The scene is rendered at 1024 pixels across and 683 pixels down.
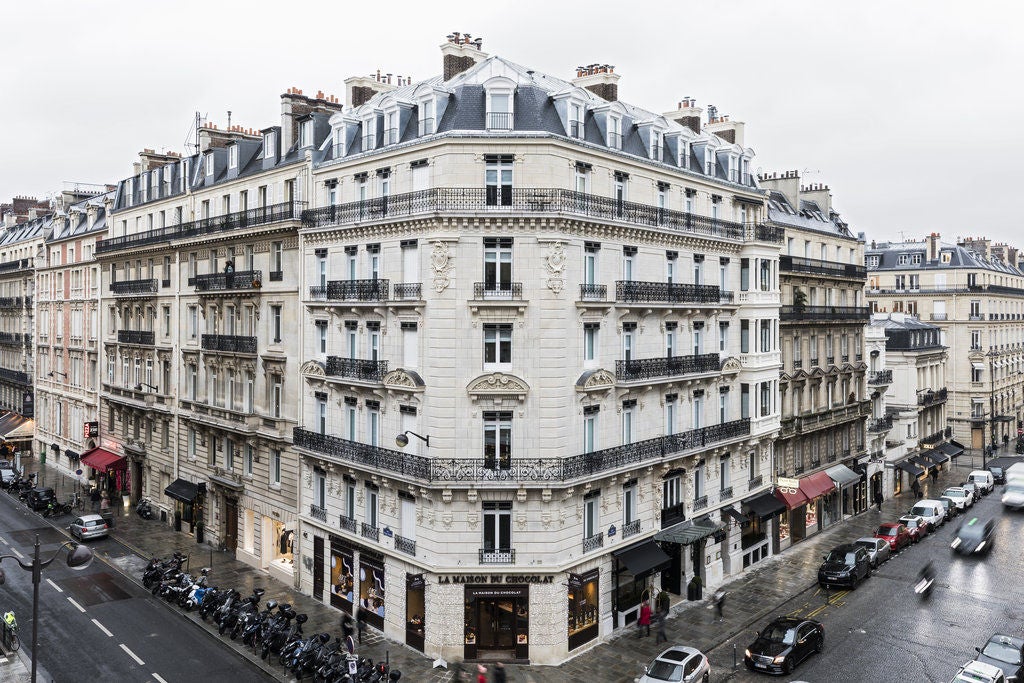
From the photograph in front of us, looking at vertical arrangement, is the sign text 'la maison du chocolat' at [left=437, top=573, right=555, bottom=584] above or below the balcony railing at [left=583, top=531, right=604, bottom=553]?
below

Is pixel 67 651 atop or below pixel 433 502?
below

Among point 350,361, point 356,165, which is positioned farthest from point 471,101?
point 350,361

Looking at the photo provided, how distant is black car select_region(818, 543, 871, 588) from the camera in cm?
3547

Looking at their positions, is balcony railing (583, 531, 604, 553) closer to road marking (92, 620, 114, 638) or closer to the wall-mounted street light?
the wall-mounted street light

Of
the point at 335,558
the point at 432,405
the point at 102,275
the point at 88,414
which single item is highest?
the point at 102,275

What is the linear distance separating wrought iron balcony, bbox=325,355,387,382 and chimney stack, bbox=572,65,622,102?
16217mm

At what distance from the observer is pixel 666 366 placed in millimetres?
31328

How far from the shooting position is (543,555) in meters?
26.8

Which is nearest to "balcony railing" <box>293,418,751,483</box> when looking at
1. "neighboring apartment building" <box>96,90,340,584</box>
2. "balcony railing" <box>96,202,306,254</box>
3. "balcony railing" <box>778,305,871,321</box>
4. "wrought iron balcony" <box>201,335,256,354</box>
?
"neighboring apartment building" <box>96,90,340,584</box>

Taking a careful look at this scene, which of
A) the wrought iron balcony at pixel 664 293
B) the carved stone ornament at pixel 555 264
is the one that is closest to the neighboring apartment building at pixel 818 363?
the wrought iron balcony at pixel 664 293

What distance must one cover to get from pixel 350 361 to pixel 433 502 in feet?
23.7

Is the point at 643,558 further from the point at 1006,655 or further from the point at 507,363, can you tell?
the point at 1006,655

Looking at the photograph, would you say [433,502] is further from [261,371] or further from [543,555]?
[261,371]

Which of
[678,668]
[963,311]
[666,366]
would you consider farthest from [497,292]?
[963,311]
